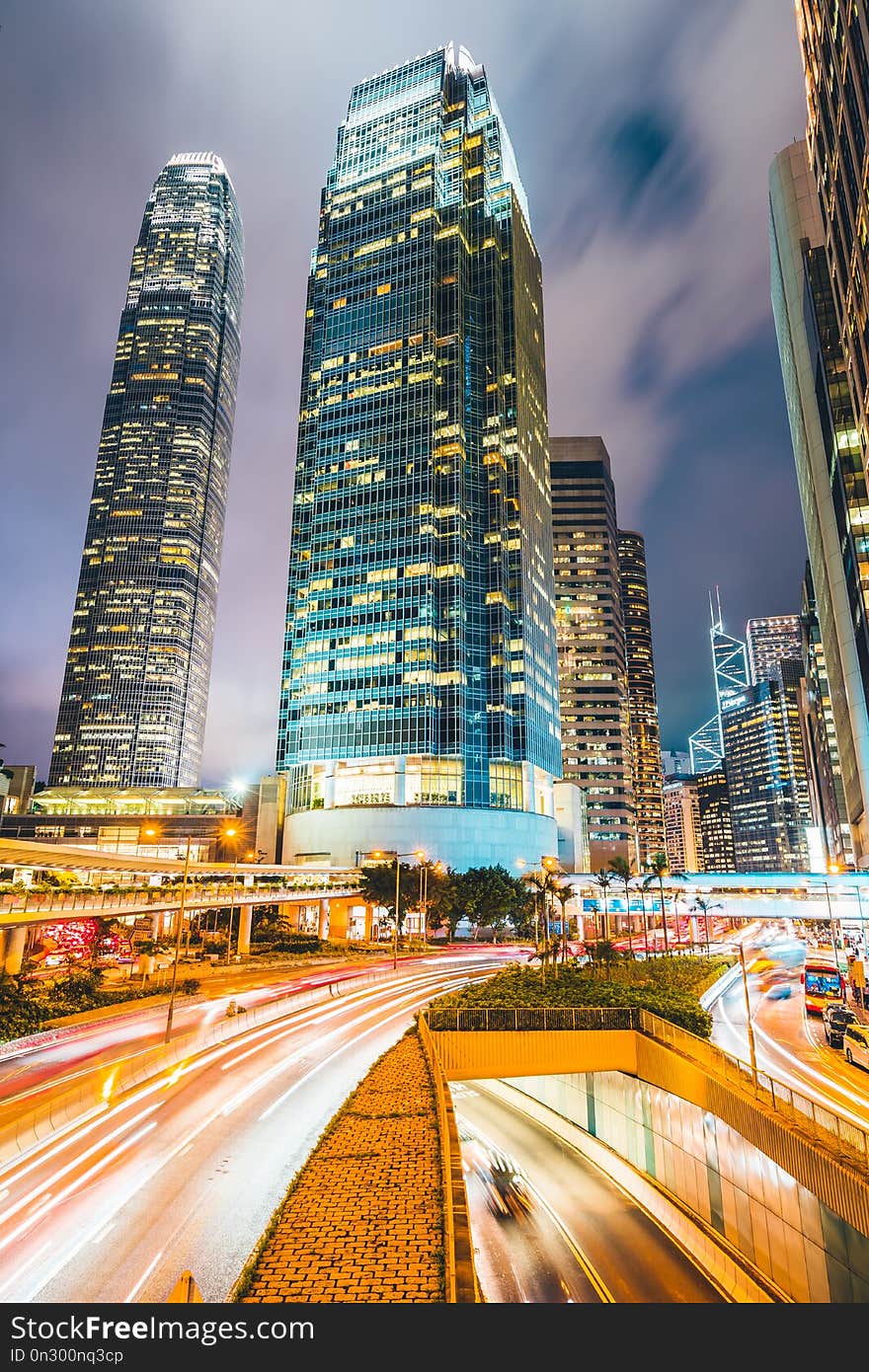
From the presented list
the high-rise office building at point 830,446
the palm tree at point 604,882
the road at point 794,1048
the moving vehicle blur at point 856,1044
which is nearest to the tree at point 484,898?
the palm tree at point 604,882

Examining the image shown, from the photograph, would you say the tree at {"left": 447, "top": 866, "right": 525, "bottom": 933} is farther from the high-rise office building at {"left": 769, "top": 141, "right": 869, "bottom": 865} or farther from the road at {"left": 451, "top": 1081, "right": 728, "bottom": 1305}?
the road at {"left": 451, "top": 1081, "right": 728, "bottom": 1305}

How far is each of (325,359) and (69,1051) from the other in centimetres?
15500

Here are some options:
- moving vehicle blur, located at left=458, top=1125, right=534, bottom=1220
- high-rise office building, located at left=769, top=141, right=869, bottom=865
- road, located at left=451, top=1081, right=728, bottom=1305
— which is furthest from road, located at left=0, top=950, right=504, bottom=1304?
high-rise office building, located at left=769, top=141, right=869, bottom=865

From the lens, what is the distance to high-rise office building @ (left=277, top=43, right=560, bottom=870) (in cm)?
13238

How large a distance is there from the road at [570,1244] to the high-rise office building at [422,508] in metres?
84.7

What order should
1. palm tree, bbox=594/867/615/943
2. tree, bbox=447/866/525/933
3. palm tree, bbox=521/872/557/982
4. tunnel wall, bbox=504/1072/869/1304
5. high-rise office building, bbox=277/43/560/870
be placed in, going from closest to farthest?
1. tunnel wall, bbox=504/1072/869/1304
2. palm tree, bbox=521/872/557/982
3. palm tree, bbox=594/867/615/943
4. tree, bbox=447/866/525/933
5. high-rise office building, bbox=277/43/560/870

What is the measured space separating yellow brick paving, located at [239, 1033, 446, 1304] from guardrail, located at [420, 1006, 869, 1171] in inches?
323

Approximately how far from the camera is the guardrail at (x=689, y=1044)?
20942 millimetres

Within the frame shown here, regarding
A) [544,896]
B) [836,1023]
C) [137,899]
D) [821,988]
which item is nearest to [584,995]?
[836,1023]

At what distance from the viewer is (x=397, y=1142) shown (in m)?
23.0

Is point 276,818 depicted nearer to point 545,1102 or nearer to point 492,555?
point 492,555

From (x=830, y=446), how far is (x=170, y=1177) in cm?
12158

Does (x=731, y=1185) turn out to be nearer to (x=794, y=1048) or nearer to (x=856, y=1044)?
(x=794, y=1048)

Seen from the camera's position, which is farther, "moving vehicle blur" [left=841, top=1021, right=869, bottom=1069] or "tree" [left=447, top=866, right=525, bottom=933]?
"tree" [left=447, top=866, right=525, bottom=933]
